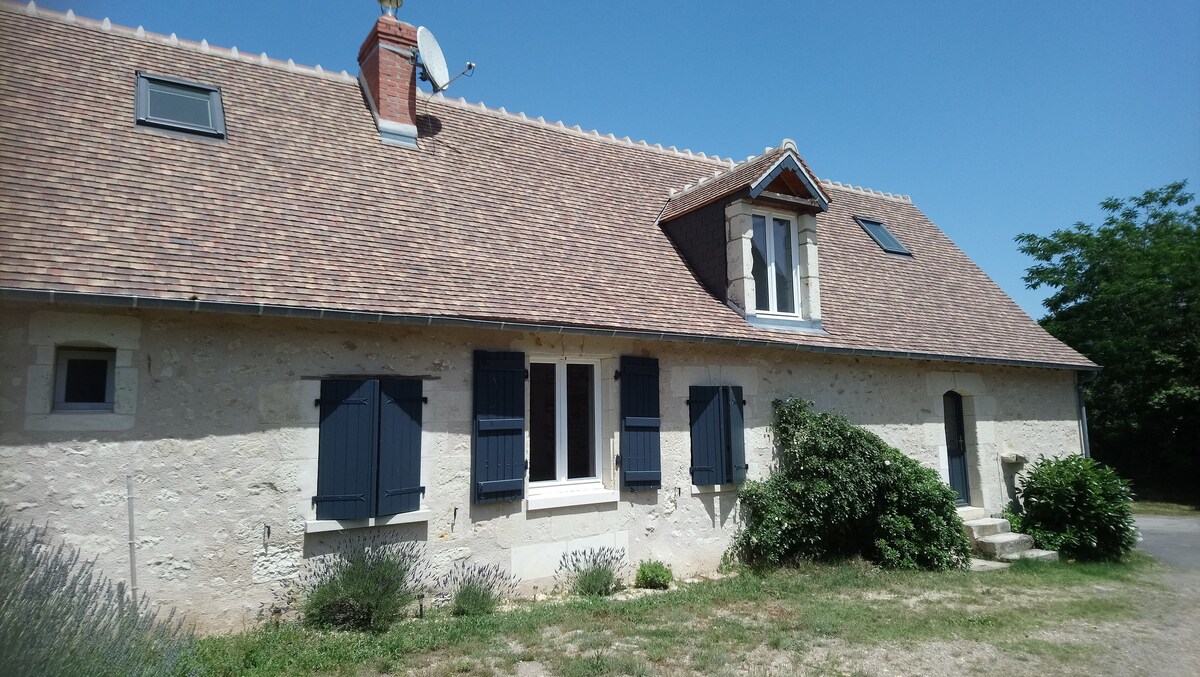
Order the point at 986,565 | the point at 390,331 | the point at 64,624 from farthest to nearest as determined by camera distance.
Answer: the point at 986,565
the point at 390,331
the point at 64,624

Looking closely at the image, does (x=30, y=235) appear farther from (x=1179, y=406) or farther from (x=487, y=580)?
(x=1179, y=406)

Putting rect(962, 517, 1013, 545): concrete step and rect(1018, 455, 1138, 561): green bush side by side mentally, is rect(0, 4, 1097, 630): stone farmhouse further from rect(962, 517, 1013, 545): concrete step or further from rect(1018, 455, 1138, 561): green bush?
rect(962, 517, 1013, 545): concrete step

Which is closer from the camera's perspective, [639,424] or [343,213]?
[343,213]

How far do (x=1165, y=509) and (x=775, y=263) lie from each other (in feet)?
41.4

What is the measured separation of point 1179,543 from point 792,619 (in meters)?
9.05

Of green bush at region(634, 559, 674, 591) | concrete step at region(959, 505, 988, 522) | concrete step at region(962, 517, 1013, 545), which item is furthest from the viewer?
concrete step at region(959, 505, 988, 522)

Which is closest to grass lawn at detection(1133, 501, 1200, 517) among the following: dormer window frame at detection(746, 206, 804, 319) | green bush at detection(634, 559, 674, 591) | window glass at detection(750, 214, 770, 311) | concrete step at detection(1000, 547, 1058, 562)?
concrete step at detection(1000, 547, 1058, 562)

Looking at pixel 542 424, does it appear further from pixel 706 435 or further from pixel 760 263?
pixel 760 263

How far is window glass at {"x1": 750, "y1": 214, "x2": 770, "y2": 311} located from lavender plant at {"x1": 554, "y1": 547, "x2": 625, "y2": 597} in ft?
12.7

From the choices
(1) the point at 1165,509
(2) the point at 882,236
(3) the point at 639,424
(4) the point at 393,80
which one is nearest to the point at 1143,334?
(1) the point at 1165,509

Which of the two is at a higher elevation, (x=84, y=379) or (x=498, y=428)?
(x=84, y=379)

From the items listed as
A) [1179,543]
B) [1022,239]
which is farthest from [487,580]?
[1022,239]

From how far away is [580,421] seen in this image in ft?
25.5

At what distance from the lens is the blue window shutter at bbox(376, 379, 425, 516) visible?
614cm
